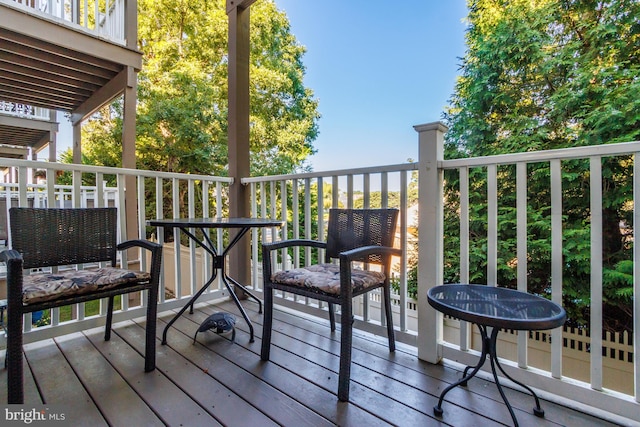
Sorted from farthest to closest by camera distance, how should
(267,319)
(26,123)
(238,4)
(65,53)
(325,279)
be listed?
(26,123) < (65,53) < (238,4) < (267,319) < (325,279)

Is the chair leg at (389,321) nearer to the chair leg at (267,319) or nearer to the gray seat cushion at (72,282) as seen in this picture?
the chair leg at (267,319)

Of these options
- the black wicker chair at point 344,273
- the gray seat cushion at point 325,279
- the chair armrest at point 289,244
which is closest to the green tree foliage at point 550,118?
the black wicker chair at point 344,273

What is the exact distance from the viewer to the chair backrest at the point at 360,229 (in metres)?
1.82

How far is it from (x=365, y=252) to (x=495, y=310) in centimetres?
58

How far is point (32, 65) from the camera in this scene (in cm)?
396

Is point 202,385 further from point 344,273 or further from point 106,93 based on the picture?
point 106,93

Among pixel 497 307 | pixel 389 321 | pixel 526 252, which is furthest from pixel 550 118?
pixel 497 307

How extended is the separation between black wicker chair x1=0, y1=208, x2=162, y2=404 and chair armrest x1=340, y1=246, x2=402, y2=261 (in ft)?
3.38

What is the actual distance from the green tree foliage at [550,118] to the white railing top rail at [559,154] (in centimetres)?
335

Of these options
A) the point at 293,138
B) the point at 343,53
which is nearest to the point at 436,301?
the point at 293,138

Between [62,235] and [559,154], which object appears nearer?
[559,154]

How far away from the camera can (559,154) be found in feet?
4.47

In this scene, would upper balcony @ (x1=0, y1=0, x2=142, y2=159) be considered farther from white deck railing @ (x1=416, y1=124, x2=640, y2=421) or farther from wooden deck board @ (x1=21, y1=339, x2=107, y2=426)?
white deck railing @ (x1=416, y1=124, x2=640, y2=421)

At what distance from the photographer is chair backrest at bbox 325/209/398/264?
5.96 ft
